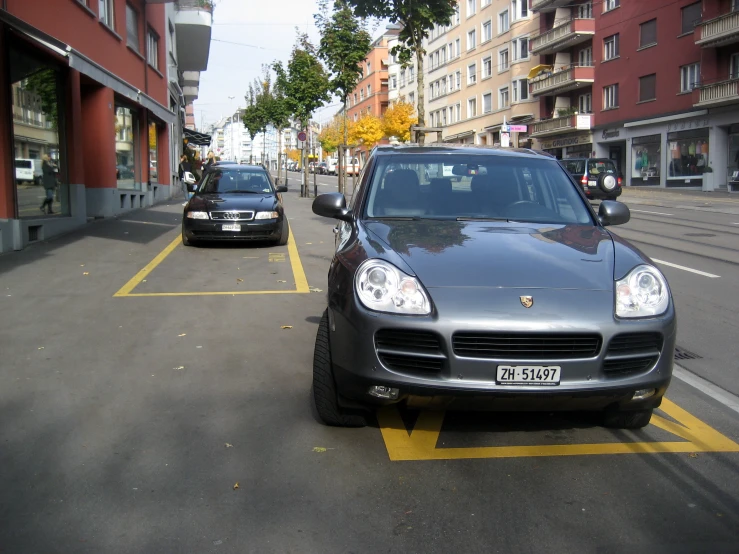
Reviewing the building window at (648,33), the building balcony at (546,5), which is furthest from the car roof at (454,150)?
the building balcony at (546,5)

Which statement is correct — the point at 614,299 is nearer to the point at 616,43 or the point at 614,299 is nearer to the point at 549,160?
the point at 549,160

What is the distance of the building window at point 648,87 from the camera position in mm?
39781

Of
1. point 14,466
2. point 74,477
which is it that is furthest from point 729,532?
point 14,466

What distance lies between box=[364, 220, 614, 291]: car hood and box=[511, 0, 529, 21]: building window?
5142cm

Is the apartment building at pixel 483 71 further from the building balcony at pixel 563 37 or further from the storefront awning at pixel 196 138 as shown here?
the storefront awning at pixel 196 138

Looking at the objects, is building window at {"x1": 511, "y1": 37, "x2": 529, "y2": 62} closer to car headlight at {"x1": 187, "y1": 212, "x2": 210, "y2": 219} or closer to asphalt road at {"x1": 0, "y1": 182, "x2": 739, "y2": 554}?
car headlight at {"x1": 187, "y1": 212, "x2": 210, "y2": 219}

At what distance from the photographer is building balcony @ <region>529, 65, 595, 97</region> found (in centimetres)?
4512

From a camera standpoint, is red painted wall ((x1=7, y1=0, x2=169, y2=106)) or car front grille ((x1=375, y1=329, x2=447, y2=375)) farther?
red painted wall ((x1=7, y1=0, x2=169, y2=106))

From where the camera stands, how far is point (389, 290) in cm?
371

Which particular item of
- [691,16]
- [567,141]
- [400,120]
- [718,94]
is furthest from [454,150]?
[400,120]

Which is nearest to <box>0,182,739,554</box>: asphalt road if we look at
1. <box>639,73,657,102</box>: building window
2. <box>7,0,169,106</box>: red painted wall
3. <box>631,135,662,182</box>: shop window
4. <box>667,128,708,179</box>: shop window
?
<box>7,0,169,106</box>: red painted wall

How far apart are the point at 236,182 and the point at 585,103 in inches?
1498

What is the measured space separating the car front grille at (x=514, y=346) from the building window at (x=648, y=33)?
4077 cm

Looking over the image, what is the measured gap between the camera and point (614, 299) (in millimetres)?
3695
